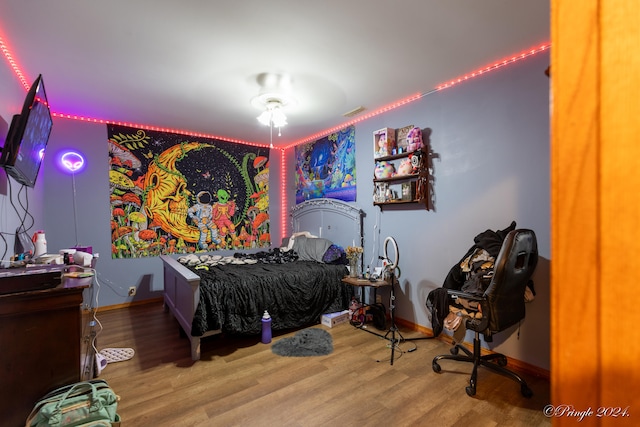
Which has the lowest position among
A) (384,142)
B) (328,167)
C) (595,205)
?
(595,205)

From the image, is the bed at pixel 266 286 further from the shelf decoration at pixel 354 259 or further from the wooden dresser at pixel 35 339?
the wooden dresser at pixel 35 339

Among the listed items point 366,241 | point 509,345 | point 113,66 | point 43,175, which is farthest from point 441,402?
point 43,175

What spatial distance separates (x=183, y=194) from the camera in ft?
14.4

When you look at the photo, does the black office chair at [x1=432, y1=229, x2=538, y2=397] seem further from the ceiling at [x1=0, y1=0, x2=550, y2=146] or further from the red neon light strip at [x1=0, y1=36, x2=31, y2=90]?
the red neon light strip at [x1=0, y1=36, x2=31, y2=90]

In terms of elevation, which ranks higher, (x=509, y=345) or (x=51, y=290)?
(x=51, y=290)

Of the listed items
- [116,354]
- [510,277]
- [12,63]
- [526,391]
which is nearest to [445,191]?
[510,277]

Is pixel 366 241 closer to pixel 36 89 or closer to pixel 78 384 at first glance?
pixel 78 384

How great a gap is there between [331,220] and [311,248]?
21.6 inches

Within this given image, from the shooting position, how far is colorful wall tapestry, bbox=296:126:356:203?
4.02 meters

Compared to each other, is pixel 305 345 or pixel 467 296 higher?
pixel 467 296

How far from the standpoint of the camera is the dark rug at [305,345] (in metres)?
2.64

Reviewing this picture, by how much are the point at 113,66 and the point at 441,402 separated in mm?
3736

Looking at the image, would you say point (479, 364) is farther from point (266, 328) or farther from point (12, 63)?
point (12, 63)

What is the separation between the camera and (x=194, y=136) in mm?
4500
